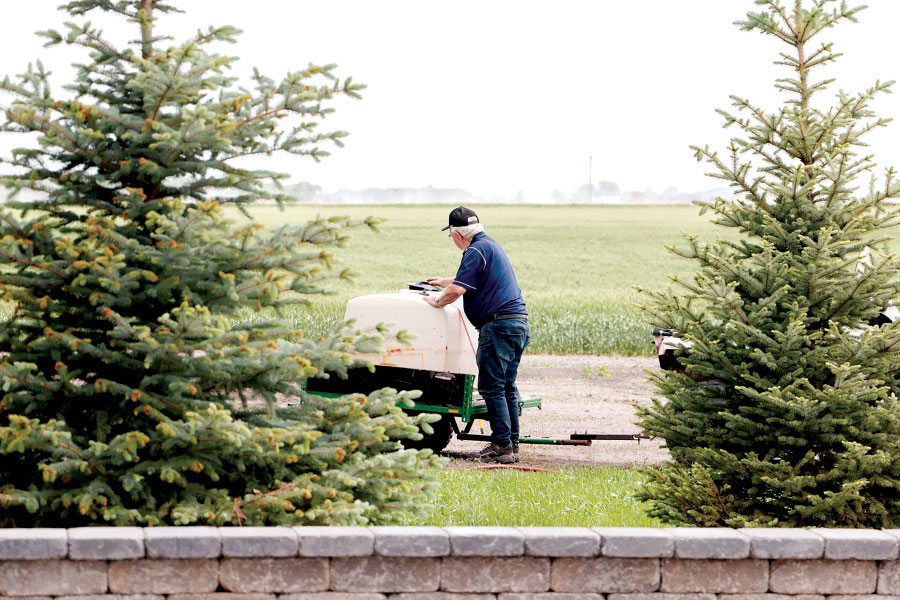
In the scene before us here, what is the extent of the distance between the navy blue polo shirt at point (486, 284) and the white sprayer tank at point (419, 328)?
0.72 feet

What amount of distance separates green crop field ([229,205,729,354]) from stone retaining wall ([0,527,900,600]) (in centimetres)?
137

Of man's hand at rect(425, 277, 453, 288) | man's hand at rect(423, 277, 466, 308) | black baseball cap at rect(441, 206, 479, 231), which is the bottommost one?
man's hand at rect(423, 277, 466, 308)

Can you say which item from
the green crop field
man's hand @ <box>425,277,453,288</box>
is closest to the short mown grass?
the green crop field

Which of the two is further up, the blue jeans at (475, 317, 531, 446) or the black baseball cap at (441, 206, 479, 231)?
the black baseball cap at (441, 206, 479, 231)

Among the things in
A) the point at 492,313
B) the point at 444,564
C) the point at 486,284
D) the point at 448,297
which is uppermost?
the point at 486,284

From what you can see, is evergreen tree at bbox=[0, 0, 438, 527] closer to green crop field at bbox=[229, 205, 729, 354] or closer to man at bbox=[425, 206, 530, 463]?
green crop field at bbox=[229, 205, 729, 354]

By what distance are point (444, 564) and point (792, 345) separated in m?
2.78

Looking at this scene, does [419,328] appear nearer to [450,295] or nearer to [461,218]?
[450,295]

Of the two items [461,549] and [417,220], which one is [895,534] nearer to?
[461,549]

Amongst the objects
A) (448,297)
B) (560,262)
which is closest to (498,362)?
(448,297)

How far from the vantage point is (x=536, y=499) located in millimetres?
7547

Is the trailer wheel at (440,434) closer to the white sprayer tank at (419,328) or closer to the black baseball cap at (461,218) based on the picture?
the white sprayer tank at (419,328)

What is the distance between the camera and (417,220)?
191 ft

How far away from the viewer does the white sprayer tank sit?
927 centimetres
